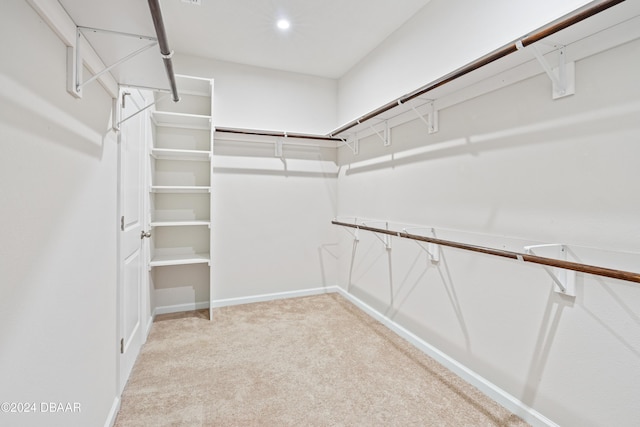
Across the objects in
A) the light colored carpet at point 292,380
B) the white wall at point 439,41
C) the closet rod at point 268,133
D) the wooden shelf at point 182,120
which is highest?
the white wall at point 439,41

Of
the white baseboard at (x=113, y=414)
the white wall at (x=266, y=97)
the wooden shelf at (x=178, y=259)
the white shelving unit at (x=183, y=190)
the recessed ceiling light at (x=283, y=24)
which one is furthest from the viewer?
the white wall at (x=266, y=97)

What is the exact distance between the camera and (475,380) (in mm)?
1929

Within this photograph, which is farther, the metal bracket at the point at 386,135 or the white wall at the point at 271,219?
the white wall at the point at 271,219

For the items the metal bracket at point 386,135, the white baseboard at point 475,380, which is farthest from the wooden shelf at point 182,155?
the white baseboard at point 475,380

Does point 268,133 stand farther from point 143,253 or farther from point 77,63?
point 77,63

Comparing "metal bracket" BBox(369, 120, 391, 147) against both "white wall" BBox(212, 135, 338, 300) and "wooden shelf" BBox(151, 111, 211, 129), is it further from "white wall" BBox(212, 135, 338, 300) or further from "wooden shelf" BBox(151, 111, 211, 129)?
"wooden shelf" BBox(151, 111, 211, 129)

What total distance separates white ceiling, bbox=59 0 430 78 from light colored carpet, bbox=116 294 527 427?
2.66m

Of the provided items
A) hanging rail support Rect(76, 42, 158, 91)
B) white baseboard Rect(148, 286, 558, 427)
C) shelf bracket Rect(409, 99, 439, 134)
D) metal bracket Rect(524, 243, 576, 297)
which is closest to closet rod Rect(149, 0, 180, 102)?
hanging rail support Rect(76, 42, 158, 91)

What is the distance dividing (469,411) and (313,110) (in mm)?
3208

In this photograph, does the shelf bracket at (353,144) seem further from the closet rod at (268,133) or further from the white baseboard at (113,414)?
the white baseboard at (113,414)

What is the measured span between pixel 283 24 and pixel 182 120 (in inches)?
51.5

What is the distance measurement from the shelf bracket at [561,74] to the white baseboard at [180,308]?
3.37 metres

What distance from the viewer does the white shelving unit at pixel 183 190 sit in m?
3.00

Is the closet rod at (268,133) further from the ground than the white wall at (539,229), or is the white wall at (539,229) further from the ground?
the closet rod at (268,133)
